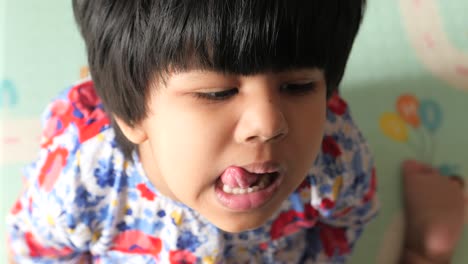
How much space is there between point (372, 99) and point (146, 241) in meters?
0.44

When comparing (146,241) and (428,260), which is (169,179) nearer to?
(146,241)

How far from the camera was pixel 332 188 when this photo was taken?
679mm

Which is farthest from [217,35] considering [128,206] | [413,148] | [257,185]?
[413,148]

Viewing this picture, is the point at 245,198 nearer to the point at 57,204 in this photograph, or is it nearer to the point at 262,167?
the point at 262,167

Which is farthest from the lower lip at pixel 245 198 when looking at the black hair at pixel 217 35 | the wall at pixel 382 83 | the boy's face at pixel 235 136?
the wall at pixel 382 83

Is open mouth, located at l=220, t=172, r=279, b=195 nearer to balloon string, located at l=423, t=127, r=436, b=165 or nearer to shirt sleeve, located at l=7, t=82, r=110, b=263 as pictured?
shirt sleeve, located at l=7, t=82, r=110, b=263

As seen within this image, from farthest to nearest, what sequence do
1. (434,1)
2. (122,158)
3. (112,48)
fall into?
(434,1)
(122,158)
(112,48)

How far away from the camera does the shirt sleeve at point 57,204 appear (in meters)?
0.64

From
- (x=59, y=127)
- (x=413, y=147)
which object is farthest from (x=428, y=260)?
(x=59, y=127)

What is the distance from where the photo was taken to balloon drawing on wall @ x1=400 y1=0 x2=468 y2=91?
36.7 inches

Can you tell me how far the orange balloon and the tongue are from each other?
1.55ft

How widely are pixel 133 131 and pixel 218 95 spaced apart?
5.1 inches

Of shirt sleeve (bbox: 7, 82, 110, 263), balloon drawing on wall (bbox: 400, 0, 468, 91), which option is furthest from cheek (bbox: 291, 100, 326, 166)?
balloon drawing on wall (bbox: 400, 0, 468, 91)

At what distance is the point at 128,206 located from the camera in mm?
665
